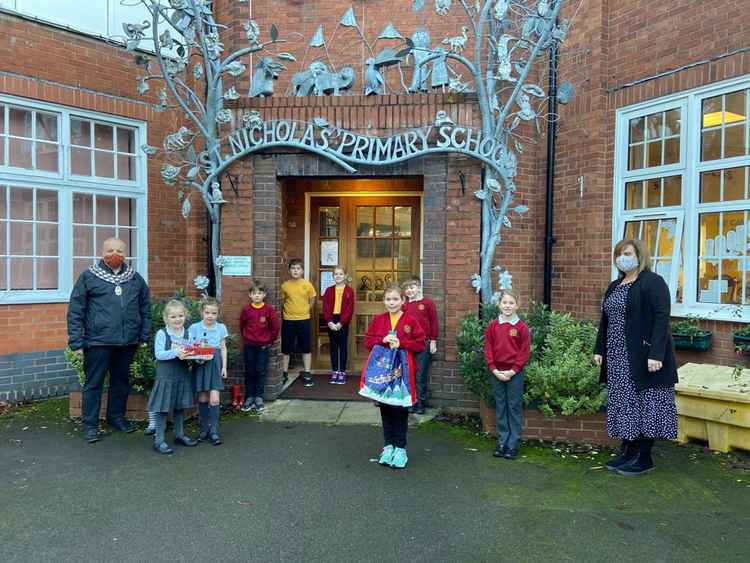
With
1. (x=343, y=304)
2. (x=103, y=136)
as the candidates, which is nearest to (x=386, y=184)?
(x=343, y=304)

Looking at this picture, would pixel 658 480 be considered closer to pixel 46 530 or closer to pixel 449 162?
pixel 449 162

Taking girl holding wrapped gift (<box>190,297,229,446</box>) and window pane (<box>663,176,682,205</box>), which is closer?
girl holding wrapped gift (<box>190,297,229,446</box>)

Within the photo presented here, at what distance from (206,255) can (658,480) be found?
616cm

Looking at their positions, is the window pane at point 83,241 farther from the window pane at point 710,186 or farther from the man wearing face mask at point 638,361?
the window pane at point 710,186

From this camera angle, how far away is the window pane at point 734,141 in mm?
6090

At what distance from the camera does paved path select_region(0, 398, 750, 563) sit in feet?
11.3

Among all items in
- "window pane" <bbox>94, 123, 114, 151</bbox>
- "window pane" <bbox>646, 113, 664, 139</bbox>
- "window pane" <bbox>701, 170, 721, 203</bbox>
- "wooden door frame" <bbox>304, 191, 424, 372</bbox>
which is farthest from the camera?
"wooden door frame" <bbox>304, 191, 424, 372</bbox>

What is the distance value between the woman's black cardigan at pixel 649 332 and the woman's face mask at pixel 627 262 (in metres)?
0.09

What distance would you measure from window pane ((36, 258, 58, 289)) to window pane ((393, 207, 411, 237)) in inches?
176

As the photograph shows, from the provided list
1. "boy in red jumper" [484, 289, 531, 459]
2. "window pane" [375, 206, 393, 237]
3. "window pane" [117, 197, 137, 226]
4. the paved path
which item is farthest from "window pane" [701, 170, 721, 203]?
"window pane" [117, 197, 137, 226]

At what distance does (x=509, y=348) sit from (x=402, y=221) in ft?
12.6

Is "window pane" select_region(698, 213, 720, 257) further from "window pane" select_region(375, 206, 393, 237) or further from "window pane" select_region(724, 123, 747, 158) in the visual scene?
"window pane" select_region(375, 206, 393, 237)

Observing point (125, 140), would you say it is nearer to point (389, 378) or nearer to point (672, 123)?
point (389, 378)

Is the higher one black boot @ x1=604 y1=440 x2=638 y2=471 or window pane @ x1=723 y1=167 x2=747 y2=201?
window pane @ x1=723 y1=167 x2=747 y2=201
